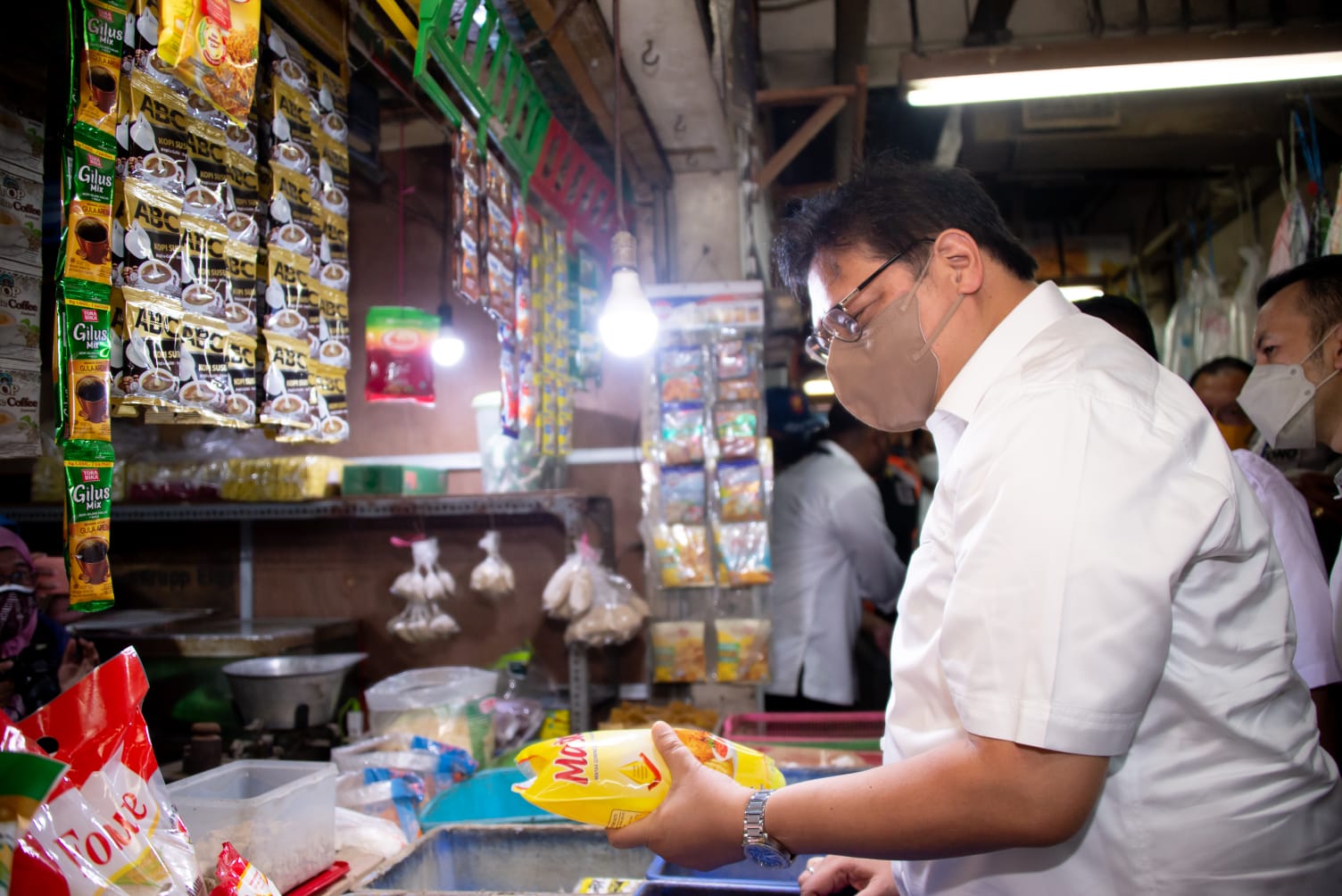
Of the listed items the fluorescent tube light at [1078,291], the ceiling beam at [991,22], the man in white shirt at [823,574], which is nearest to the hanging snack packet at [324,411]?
the man in white shirt at [823,574]

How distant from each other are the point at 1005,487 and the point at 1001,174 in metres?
5.07

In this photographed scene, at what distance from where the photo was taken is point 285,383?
6.09ft

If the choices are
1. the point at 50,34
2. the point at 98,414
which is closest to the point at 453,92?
the point at 50,34

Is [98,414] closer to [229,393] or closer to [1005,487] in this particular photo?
[229,393]

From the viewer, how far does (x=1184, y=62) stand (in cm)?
256

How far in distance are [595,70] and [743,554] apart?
1.82 meters

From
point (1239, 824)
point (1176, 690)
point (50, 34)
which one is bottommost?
point (1239, 824)

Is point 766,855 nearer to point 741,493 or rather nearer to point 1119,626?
point 1119,626

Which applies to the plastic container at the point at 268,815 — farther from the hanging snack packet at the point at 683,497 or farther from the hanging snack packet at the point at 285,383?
the hanging snack packet at the point at 683,497

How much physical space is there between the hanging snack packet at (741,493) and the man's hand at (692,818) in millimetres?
2075

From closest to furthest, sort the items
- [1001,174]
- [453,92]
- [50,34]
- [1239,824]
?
[1239,824] → [50,34] → [453,92] → [1001,174]

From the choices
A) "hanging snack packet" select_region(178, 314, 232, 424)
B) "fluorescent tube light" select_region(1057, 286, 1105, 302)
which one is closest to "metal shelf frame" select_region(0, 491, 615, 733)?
"hanging snack packet" select_region(178, 314, 232, 424)

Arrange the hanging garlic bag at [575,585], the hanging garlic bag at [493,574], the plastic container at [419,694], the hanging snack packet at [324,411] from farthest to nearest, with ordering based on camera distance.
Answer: the hanging garlic bag at [493,574]
the hanging garlic bag at [575,585]
the plastic container at [419,694]
the hanging snack packet at [324,411]

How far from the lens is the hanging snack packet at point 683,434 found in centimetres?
334
